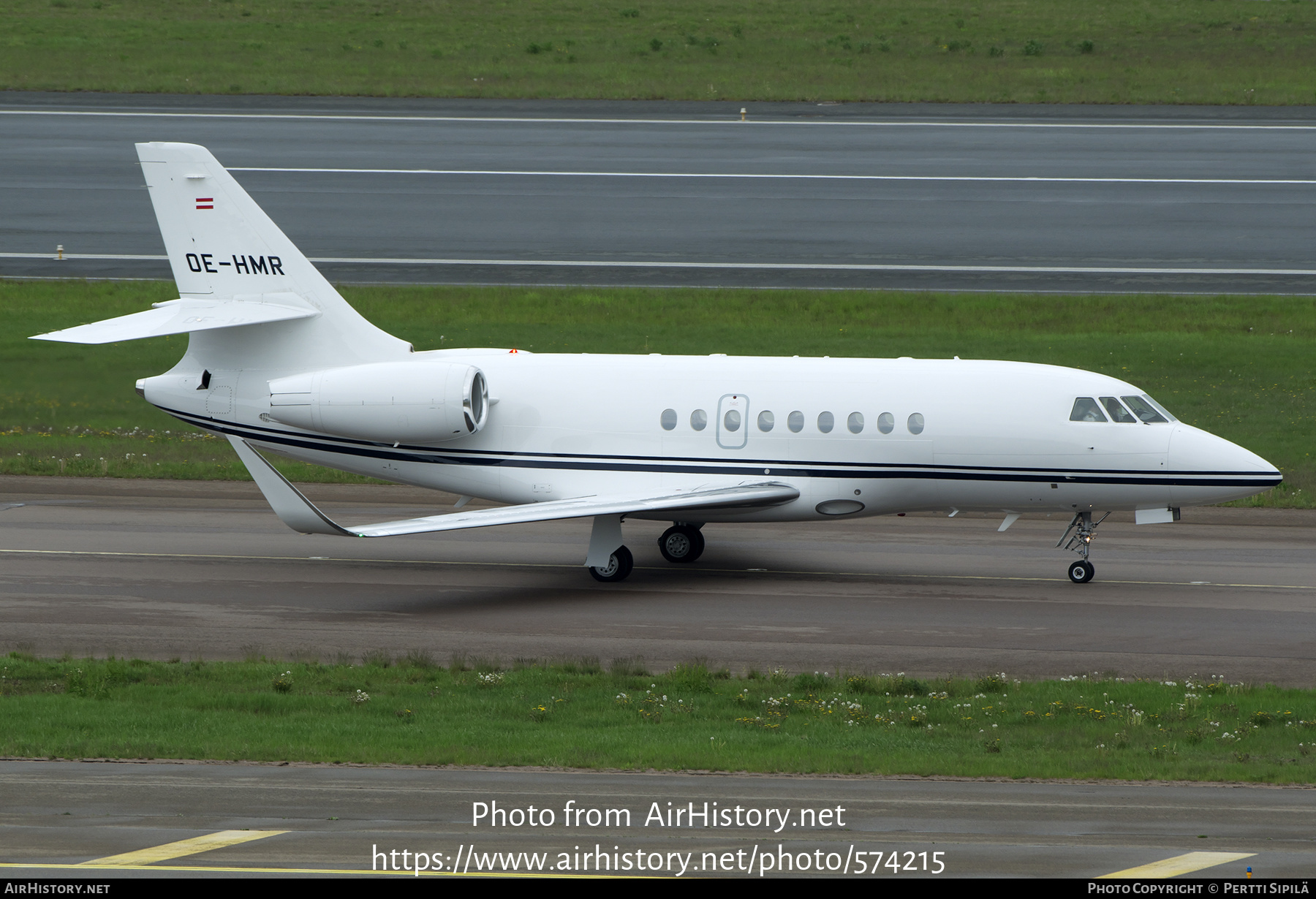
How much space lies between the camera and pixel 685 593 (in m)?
25.5

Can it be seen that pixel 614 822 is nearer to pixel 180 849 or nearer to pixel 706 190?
pixel 180 849

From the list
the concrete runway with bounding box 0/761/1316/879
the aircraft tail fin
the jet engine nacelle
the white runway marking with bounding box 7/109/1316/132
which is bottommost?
the concrete runway with bounding box 0/761/1316/879

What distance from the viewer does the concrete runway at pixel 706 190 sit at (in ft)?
156

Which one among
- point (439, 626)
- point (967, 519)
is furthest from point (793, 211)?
point (439, 626)

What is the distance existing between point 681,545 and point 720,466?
1.81m

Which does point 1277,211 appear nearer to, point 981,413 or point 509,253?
point 509,253

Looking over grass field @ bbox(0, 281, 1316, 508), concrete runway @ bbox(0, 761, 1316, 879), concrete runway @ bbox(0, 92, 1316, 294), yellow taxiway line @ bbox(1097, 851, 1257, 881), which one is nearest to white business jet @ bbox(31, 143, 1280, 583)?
grass field @ bbox(0, 281, 1316, 508)

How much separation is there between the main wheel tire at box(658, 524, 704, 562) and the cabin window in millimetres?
7282

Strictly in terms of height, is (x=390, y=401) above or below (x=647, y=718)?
above

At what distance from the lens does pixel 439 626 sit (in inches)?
920

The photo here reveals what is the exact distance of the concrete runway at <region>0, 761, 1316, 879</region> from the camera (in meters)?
12.8

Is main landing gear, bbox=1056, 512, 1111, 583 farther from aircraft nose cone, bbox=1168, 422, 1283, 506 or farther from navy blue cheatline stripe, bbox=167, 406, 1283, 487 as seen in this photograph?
aircraft nose cone, bbox=1168, 422, 1283, 506

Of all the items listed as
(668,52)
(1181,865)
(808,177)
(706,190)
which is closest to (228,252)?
(1181,865)

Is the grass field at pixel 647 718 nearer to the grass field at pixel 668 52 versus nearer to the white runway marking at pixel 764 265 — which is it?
the white runway marking at pixel 764 265
